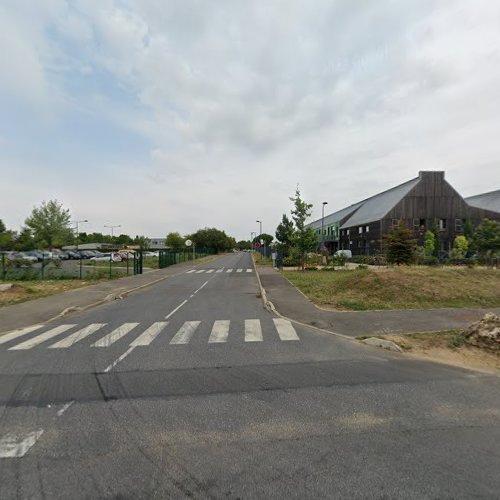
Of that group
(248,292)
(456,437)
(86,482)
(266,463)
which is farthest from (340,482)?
(248,292)

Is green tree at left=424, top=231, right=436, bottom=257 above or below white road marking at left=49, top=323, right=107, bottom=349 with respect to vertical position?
above

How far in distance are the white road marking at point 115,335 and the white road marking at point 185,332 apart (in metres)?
1.51

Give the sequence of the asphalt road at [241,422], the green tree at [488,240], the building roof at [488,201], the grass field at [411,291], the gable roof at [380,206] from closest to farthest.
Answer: the asphalt road at [241,422] → the grass field at [411,291] → the green tree at [488,240] → the gable roof at [380,206] → the building roof at [488,201]

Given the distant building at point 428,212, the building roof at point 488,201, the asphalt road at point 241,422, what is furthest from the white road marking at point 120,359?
the building roof at point 488,201

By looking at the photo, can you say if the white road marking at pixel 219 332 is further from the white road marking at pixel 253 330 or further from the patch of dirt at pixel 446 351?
the patch of dirt at pixel 446 351

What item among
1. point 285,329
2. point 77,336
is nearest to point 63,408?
point 77,336

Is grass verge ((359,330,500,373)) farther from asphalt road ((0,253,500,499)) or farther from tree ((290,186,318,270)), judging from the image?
tree ((290,186,318,270))

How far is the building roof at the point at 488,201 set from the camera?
2024 inches

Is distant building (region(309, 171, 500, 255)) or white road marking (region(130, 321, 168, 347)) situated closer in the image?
white road marking (region(130, 321, 168, 347))

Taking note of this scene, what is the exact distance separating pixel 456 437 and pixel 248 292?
12178 mm

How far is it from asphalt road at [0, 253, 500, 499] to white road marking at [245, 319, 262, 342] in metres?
0.45

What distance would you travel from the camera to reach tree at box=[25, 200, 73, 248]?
4938 cm

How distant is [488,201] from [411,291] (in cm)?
6054

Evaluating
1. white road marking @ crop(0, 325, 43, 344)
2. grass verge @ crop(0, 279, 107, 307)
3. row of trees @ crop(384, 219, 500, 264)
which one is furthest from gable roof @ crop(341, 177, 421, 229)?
white road marking @ crop(0, 325, 43, 344)
